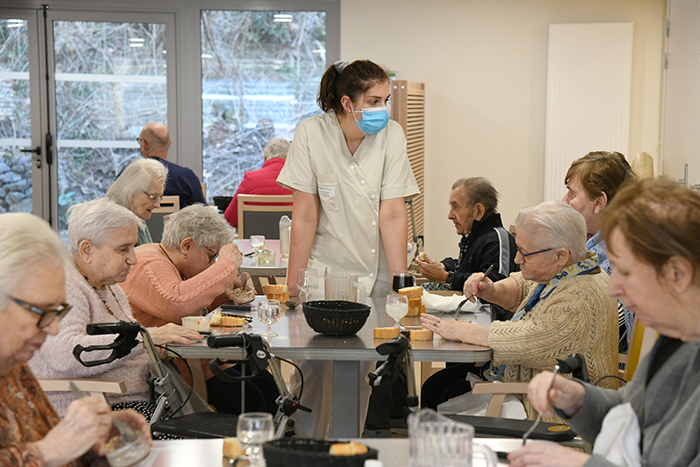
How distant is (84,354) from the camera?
89.2 inches

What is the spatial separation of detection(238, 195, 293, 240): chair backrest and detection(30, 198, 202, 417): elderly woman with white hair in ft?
8.81

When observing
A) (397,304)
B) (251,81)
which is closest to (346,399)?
(397,304)

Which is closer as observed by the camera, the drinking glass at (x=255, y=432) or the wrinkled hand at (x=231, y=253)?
the drinking glass at (x=255, y=432)

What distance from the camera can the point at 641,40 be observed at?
279 inches

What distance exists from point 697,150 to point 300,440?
5.29 meters

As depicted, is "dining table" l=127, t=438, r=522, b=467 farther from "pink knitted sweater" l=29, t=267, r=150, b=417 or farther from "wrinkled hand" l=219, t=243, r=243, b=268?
"wrinkled hand" l=219, t=243, r=243, b=268

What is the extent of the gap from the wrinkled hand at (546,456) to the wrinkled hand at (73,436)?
792 mm

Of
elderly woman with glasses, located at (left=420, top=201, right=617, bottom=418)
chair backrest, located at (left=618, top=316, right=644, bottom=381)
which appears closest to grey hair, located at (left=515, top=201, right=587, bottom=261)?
Answer: elderly woman with glasses, located at (left=420, top=201, right=617, bottom=418)

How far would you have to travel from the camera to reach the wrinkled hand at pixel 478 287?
113 inches

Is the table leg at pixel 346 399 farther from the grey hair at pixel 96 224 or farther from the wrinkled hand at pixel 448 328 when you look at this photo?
the grey hair at pixel 96 224

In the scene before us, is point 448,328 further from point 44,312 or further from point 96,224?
point 44,312

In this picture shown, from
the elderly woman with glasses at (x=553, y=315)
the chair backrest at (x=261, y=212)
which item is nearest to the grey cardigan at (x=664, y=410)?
the elderly woman with glasses at (x=553, y=315)

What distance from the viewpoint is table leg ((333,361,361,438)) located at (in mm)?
2523

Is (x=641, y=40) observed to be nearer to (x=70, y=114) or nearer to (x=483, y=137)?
(x=483, y=137)
